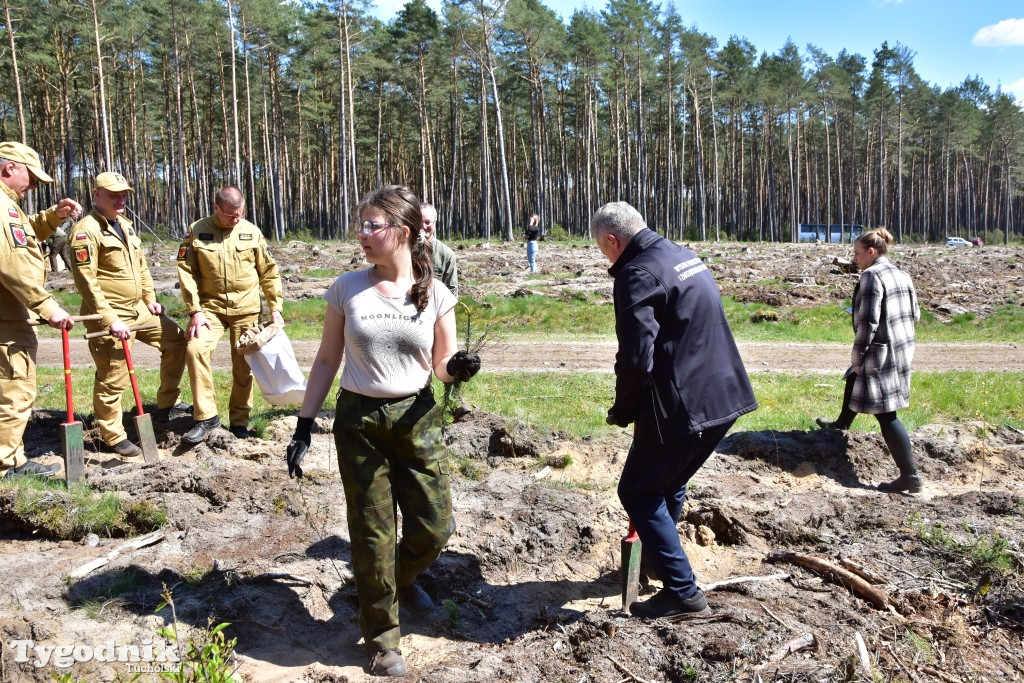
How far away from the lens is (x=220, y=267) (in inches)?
238

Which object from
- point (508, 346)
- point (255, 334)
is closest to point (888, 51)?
point (508, 346)

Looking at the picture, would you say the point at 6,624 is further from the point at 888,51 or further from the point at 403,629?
the point at 888,51

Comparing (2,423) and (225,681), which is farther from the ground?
(2,423)

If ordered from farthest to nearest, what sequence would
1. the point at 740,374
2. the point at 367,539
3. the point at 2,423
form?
the point at 2,423 → the point at 740,374 → the point at 367,539

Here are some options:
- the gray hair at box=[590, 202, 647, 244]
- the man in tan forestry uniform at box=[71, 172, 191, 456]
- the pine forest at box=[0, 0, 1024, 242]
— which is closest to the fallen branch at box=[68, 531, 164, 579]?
the man in tan forestry uniform at box=[71, 172, 191, 456]

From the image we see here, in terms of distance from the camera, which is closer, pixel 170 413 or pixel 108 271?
pixel 108 271

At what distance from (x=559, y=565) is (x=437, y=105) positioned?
46921mm

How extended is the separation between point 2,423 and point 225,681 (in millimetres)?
3259

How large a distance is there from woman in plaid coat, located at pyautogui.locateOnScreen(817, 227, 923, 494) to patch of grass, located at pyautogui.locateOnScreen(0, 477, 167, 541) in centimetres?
484

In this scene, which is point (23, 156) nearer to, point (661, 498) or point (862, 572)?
point (661, 498)

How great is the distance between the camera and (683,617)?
335 cm

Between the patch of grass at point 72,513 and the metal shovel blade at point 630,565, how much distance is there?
2.73m

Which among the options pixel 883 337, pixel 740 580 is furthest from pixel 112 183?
pixel 883 337

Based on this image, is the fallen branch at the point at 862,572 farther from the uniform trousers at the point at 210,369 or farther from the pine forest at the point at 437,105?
the pine forest at the point at 437,105
